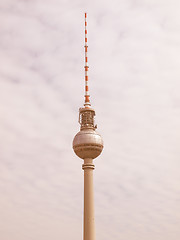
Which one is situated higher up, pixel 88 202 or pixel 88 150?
pixel 88 150

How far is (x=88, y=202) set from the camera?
80.5m

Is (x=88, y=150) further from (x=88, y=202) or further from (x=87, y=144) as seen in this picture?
(x=88, y=202)

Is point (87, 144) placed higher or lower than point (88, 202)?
higher

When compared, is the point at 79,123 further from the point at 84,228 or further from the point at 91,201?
the point at 84,228

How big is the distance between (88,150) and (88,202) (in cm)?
1113

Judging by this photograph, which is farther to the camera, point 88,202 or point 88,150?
point 88,150

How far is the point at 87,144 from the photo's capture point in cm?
8256

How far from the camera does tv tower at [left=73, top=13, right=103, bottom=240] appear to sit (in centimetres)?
7888

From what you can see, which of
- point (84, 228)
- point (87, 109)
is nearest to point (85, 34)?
point (87, 109)

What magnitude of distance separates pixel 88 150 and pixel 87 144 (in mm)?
1371

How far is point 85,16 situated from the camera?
89500 mm

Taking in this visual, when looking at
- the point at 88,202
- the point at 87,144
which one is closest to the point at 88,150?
the point at 87,144

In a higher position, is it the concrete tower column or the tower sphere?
the tower sphere

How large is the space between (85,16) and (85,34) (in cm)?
423
